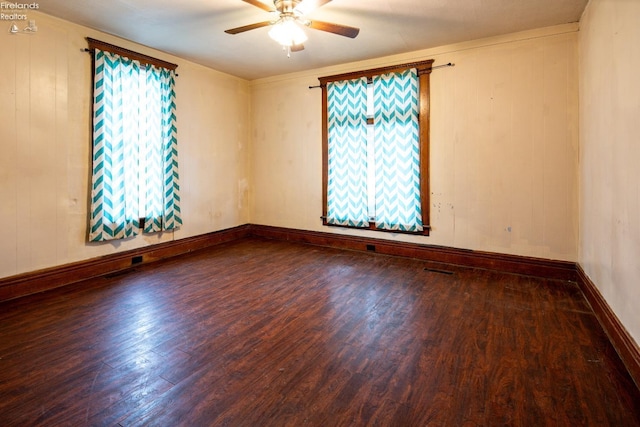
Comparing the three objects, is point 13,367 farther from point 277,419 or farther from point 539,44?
point 539,44

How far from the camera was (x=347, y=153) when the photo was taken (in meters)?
4.97

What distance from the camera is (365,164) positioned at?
4809 mm

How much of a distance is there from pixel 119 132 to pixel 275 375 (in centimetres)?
353

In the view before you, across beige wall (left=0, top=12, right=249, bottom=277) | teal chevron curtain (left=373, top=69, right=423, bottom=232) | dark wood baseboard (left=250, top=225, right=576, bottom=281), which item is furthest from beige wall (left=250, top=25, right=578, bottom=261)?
beige wall (left=0, top=12, right=249, bottom=277)

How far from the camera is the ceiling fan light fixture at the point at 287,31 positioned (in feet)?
9.40

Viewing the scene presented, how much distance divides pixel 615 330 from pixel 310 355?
211 cm

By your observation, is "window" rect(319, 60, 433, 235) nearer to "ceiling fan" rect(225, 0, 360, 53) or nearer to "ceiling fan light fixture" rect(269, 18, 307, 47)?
"ceiling fan" rect(225, 0, 360, 53)

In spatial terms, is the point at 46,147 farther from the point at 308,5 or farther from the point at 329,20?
the point at 329,20

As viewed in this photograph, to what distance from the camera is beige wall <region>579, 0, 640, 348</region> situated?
6.61 ft

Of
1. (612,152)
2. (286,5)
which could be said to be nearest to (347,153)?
(286,5)

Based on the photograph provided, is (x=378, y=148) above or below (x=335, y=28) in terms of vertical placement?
below

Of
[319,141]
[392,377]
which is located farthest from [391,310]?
[319,141]

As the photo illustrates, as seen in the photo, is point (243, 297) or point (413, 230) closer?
point (243, 297)

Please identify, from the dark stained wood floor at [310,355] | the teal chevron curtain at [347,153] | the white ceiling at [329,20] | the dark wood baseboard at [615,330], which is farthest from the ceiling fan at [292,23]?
the dark wood baseboard at [615,330]
